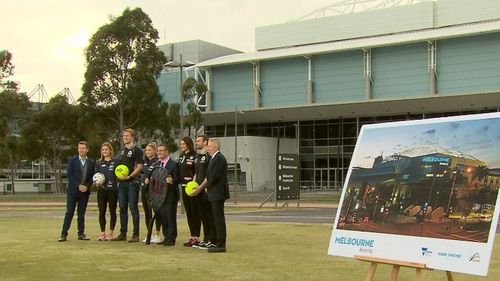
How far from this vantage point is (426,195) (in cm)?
569

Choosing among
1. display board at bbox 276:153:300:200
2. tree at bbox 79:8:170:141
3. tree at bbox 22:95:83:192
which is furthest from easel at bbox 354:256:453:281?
tree at bbox 22:95:83:192

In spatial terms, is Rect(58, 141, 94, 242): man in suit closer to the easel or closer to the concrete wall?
the easel

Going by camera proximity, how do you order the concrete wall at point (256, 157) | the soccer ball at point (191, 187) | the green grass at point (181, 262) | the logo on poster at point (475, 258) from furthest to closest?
the concrete wall at point (256, 157)
the soccer ball at point (191, 187)
the green grass at point (181, 262)
the logo on poster at point (475, 258)

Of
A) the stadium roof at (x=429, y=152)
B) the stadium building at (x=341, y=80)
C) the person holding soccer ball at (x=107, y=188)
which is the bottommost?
the person holding soccer ball at (x=107, y=188)

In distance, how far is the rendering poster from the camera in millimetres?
5246

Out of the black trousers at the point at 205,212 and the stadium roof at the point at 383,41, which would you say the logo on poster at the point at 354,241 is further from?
the stadium roof at the point at 383,41

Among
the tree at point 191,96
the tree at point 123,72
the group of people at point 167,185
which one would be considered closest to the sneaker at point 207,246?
the group of people at point 167,185

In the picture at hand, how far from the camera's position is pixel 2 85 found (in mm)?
44594

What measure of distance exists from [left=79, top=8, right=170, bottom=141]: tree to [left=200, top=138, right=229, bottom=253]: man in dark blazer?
109ft

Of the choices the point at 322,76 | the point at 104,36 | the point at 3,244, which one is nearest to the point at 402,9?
the point at 322,76

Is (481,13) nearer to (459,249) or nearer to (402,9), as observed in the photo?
(402,9)

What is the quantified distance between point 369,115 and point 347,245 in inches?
2107

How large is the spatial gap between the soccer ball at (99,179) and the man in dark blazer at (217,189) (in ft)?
8.34

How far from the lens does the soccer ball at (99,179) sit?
460 inches
